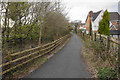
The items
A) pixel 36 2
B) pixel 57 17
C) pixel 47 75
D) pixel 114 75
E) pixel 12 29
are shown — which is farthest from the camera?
pixel 57 17

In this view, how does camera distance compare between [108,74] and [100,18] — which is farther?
[100,18]

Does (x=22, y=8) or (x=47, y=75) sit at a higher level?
(x=22, y=8)

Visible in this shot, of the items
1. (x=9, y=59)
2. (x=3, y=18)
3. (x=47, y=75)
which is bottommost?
(x=47, y=75)

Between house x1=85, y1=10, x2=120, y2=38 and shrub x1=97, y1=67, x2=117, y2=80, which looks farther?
house x1=85, y1=10, x2=120, y2=38

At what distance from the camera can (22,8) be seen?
605 centimetres

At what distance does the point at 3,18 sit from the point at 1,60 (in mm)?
2472

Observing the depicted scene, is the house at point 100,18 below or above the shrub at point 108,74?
above

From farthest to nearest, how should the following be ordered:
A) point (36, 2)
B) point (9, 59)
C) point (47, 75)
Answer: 1. point (36, 2)
2. point (47, 75)
3. point (9, 59)

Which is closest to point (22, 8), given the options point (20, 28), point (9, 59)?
point (20, 28)

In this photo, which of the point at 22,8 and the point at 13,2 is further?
the point at 22,8

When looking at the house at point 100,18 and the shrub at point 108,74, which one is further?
the house at point 100,18

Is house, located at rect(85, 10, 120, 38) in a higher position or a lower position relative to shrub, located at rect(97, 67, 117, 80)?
higher

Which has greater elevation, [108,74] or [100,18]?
[100,18]

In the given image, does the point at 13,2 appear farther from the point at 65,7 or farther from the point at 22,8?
the point at 65,7
